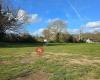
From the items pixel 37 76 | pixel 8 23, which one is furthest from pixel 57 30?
pixel 37 76

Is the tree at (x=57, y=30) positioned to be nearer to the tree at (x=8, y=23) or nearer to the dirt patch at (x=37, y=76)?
the tree at (x=8, y=23)

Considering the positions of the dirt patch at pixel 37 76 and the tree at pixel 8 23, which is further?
the tree at pixel 8 23

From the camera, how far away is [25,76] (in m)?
8.84

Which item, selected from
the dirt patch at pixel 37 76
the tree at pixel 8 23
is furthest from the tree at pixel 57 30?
the dirt patch at pixel 37 76

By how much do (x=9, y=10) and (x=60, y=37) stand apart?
24.9 m

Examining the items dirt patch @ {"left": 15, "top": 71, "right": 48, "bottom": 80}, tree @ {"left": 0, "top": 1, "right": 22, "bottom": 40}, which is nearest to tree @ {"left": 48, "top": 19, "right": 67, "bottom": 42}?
tree @ {"left": 0, "top": 1, "right": 22, "bottom": 40}

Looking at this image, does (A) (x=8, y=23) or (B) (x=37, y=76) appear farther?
(A) (x=8, y=23)

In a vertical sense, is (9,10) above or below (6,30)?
above

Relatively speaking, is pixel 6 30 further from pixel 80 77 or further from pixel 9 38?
pixel 80 77

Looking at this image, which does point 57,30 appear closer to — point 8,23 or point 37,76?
point 8,23

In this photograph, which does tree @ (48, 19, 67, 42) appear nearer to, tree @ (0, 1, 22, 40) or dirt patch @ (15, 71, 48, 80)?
tree @ (0, 1, 22, 40)

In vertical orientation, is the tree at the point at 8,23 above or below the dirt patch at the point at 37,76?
above

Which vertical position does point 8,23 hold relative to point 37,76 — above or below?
above

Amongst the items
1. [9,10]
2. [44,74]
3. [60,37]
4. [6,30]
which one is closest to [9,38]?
[6,30]
